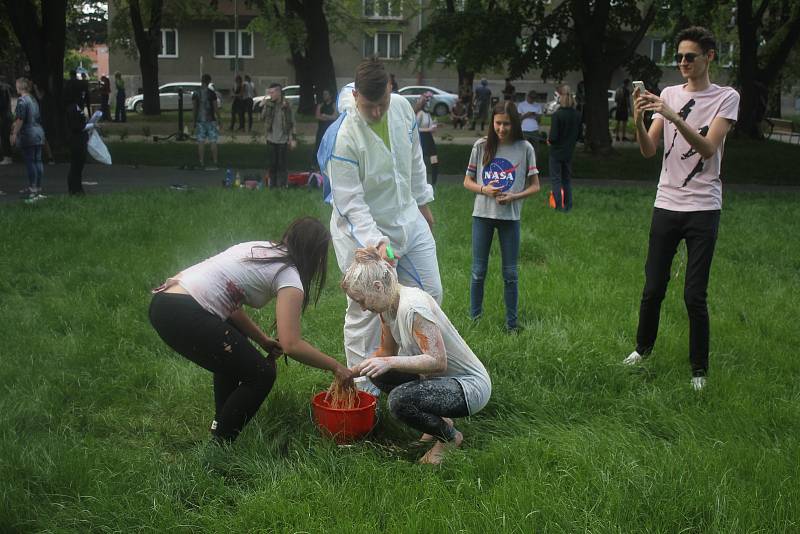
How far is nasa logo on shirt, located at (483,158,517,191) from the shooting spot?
23.7ft

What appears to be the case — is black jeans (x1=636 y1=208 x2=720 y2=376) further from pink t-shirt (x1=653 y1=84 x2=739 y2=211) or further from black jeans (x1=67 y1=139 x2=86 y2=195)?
black jeans (x1=67 y1=139 x2=86 y2=195)

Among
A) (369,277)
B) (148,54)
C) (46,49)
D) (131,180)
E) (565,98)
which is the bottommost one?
(131,180)

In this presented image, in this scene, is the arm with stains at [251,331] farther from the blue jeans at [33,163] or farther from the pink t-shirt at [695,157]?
the blue jeans at [33,163]

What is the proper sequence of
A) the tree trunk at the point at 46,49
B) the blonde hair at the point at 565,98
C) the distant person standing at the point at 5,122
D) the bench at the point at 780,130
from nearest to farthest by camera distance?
the blonde hair at the point at 565,98 < the distant person standing at the point at 5,122 < the tree trunk at the point at 46,49 < the bench at the point at 780,130

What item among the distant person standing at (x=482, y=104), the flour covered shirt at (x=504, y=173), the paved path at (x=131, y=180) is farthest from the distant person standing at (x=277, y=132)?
the distant person standing at (x=482, y=104)

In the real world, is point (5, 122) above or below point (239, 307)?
above

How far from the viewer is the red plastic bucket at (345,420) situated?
15.6 ft

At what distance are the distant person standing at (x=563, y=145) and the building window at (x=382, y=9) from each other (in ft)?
95.8

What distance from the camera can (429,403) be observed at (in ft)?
15.0

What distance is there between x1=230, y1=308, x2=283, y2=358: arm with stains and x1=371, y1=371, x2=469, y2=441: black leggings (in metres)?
0.70

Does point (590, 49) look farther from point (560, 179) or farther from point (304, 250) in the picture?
point (304, 250)

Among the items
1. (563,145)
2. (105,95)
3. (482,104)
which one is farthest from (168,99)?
(563,145)

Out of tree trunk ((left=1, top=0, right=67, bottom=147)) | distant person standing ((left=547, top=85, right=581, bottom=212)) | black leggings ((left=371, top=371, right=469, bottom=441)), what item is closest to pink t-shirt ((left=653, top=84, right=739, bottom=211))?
black leggings ((left=371, top=371, right=469, bottom=441))

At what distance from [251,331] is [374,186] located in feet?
3.74
